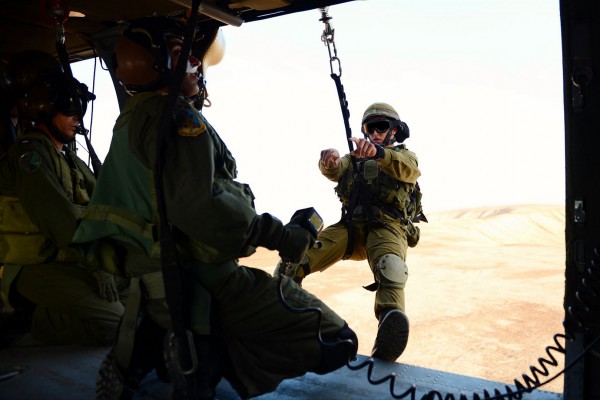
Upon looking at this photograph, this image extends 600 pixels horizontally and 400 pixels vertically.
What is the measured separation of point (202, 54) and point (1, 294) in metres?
2.00

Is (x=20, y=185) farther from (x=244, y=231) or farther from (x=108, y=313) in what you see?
(x=244, y=231)

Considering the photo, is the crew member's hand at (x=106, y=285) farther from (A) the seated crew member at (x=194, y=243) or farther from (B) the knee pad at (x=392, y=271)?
(B) the knee pad at (x=392, y=271)

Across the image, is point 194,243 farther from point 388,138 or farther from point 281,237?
point 388,138

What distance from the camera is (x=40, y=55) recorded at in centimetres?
390

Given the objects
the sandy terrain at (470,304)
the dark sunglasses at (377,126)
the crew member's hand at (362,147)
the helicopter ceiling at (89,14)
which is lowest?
the sandy terrain at (470,304)

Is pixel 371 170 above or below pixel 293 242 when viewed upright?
above

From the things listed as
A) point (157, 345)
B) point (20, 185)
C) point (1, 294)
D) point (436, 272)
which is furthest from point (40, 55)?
point (436, 272)

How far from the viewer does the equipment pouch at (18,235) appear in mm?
3488

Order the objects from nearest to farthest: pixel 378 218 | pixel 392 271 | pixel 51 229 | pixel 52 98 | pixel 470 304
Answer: pixel 51 229 < pixel 52 98 < pixel 392 271 < pixel 378 218 < pixel 470 304

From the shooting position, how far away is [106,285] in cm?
362

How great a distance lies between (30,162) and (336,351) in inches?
83.5

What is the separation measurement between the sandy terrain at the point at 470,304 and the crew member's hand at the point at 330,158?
5.06m

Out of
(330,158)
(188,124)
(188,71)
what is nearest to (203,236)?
(188,124)

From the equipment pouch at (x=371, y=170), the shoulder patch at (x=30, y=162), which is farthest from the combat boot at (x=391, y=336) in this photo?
the shoulder patch at (x=30, y=162)
